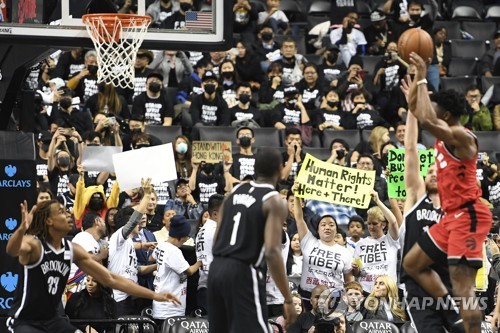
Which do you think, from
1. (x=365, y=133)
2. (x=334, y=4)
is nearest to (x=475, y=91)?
(x=365, y=133)

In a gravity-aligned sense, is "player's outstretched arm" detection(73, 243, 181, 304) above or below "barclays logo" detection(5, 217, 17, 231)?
below

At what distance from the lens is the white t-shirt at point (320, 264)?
43.9ft

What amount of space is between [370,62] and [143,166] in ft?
27.5

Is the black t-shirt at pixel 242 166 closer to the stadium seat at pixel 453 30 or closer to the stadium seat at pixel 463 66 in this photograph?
the stadium seat at pixel 463 66

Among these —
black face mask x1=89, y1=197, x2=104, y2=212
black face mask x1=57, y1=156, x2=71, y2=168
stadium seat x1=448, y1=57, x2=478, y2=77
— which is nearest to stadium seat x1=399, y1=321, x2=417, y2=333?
black face mask x1=89, y1=197, x2=104, y2=212

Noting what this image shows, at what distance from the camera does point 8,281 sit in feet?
37.8

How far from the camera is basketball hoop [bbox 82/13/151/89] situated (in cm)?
1167

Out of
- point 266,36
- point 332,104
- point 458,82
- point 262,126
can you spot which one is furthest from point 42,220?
point 458,82

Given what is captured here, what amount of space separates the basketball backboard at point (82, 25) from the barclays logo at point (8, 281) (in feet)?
7.65

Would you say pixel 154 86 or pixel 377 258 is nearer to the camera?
pixel 377 258

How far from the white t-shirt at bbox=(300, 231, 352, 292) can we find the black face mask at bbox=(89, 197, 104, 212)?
2.47 metres

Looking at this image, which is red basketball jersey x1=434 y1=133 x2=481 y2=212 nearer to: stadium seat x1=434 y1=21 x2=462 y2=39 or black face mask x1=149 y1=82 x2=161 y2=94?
black face mask x1=149 y1=82 x2=161 y2=94

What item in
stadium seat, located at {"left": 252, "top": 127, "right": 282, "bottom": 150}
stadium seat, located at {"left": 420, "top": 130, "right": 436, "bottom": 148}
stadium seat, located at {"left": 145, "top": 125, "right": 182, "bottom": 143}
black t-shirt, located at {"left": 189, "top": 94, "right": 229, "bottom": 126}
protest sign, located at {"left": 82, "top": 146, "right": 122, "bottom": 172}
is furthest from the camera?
stadium seat, located at {"left": 420, "top": 130, "right": 436, "bottom": 148}

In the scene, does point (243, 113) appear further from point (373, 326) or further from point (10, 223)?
point (10, 223)
